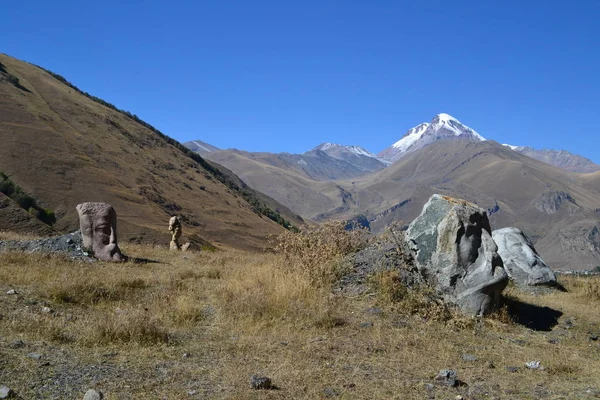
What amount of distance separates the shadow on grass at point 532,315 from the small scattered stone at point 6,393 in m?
8.69

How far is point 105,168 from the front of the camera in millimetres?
60594

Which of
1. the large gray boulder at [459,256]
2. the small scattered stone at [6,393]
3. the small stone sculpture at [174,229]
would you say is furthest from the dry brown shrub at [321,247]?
the small stone sculpture at [174,229]

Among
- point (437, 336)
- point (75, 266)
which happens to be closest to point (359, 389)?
point (437, 336)

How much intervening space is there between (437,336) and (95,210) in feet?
41.5

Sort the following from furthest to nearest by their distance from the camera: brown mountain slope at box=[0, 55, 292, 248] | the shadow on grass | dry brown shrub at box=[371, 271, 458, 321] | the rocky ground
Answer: brown mountain slope at box=[0, 55, 292, 248], the rocky ground, the shadow on grass, dry brown shrub at box=[371, 271, 458, 321]

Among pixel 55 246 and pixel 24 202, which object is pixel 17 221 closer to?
pixel 24 202

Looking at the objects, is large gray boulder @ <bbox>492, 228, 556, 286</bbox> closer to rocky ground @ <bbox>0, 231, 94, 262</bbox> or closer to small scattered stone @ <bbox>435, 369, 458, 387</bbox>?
small scattered stone @ <bbox>435, 369, 458, 387</bbox>

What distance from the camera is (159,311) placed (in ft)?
28.7

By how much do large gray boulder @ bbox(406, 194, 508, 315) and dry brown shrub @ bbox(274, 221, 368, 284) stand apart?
2.02 metres

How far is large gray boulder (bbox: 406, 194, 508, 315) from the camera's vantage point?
9703 mm

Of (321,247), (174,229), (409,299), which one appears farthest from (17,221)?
(409,299)

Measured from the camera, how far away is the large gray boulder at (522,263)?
14.5 meters

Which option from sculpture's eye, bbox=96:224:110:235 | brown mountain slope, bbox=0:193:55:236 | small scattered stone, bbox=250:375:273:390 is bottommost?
brown mountain slope, bbox=0:193:55:236

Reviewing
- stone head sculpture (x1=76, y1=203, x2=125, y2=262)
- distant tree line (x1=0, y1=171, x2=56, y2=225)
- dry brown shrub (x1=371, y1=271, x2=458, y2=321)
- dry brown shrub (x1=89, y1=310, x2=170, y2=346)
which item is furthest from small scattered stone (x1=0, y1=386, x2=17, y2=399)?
distant tree line (x1=0, y1=171, x2=56, y2=225)
